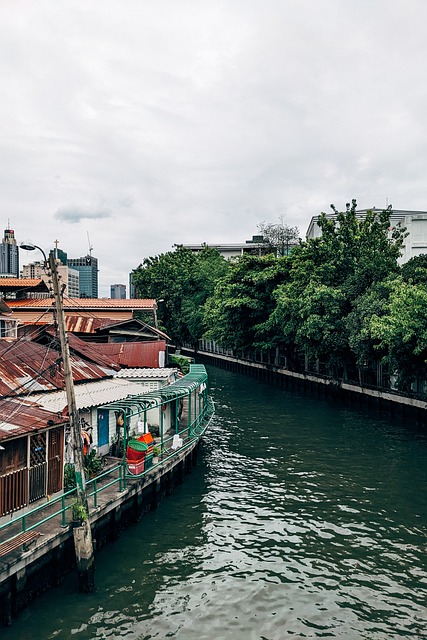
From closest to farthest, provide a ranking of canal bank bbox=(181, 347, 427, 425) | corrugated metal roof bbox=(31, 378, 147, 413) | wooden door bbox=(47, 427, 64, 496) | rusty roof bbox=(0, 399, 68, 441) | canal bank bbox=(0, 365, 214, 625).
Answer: canal bank bbox=(0, 365, 214, 625) → rusty roof bbox=(0, 399, 68, 441) → wooden door bbox=(47, 427, 64, 496) → corrugated metal roof bbox=(31, 378, 147, 413) → canal bank bbox=(181, 347, 427, 425)

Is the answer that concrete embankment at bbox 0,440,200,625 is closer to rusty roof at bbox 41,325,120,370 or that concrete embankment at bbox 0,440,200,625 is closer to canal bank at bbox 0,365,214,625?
canal bank at bbox 0,365,214,625

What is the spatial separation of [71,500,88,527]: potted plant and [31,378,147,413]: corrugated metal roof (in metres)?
4.38

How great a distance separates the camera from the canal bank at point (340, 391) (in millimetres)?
42231

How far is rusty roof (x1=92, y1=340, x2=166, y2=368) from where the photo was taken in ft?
118

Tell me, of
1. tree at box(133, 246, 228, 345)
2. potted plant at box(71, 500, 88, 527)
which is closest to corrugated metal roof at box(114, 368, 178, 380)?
potted plant at box(71, 500, 88, 527)

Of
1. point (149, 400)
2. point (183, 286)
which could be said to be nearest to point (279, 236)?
point (183, 286)

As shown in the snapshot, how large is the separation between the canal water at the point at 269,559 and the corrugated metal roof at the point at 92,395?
5230 millimetres

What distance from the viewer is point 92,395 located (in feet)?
73.9

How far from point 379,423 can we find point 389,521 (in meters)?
19.5

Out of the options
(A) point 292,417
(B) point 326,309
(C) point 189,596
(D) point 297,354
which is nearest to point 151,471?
(C) point 189,596

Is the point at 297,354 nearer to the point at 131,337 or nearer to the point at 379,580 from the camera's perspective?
the point at 131,337

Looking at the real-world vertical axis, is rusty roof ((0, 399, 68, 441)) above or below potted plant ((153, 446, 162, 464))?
above

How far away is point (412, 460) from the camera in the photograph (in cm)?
2997

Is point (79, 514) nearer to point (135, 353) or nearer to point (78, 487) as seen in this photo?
point (78, 487)
